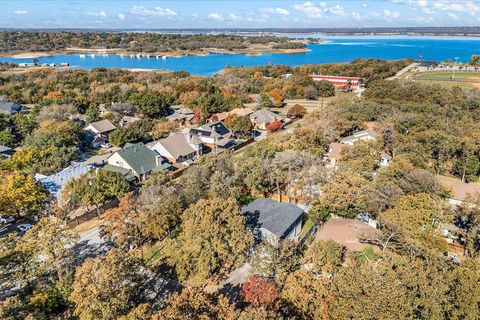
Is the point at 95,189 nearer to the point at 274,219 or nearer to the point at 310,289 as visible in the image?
the point at 274,219

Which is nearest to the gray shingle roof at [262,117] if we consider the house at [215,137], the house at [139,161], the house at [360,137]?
the house at [215,137]

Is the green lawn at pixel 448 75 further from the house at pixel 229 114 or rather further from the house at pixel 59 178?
the house at pixel 59 178

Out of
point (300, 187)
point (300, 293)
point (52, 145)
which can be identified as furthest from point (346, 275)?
point (52, 145)

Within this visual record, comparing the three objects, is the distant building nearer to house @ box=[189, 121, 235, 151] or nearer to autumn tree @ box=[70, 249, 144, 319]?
house @ box=[189, 121, 235, 151]

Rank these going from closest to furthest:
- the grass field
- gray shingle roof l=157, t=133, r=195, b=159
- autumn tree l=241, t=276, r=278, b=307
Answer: autumn tree l=241, t=276, r=278, b=307 → gray shingle roof l=157, t=133, r=195, b=159 → the grass field

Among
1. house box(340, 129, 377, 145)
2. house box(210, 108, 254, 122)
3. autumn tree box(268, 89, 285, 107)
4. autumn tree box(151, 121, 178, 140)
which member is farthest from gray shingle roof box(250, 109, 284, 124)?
house box(340, 129, 377, 145)

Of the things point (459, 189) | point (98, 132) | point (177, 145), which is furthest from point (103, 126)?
point (459, 189)
